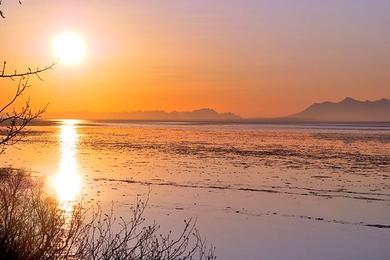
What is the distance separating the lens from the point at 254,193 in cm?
1978

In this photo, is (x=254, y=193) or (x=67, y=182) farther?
(x=67, y=182)

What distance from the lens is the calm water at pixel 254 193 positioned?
520 inches

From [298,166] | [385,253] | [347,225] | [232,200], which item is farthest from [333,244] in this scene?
[298,166]

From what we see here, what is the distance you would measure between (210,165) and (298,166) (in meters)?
4.47

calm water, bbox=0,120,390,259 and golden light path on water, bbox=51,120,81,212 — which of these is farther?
golden light path on water, bbox=51,120,81,212

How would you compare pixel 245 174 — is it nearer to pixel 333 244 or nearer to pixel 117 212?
pixel 117 212

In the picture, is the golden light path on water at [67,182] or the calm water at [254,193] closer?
the calm water at [254,193]

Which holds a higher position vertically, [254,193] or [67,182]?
[67,182]

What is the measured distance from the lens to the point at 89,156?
3459cm

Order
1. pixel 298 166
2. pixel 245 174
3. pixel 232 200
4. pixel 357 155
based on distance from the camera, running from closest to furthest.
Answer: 1. pixel 232 200
2. pixel 245 174
3. pixel 298 166
4. pixel 357 155

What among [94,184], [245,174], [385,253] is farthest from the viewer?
[245,174]

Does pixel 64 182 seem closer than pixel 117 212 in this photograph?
No

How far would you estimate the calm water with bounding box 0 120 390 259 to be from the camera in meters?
13.2

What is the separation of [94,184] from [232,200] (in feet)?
19.8
